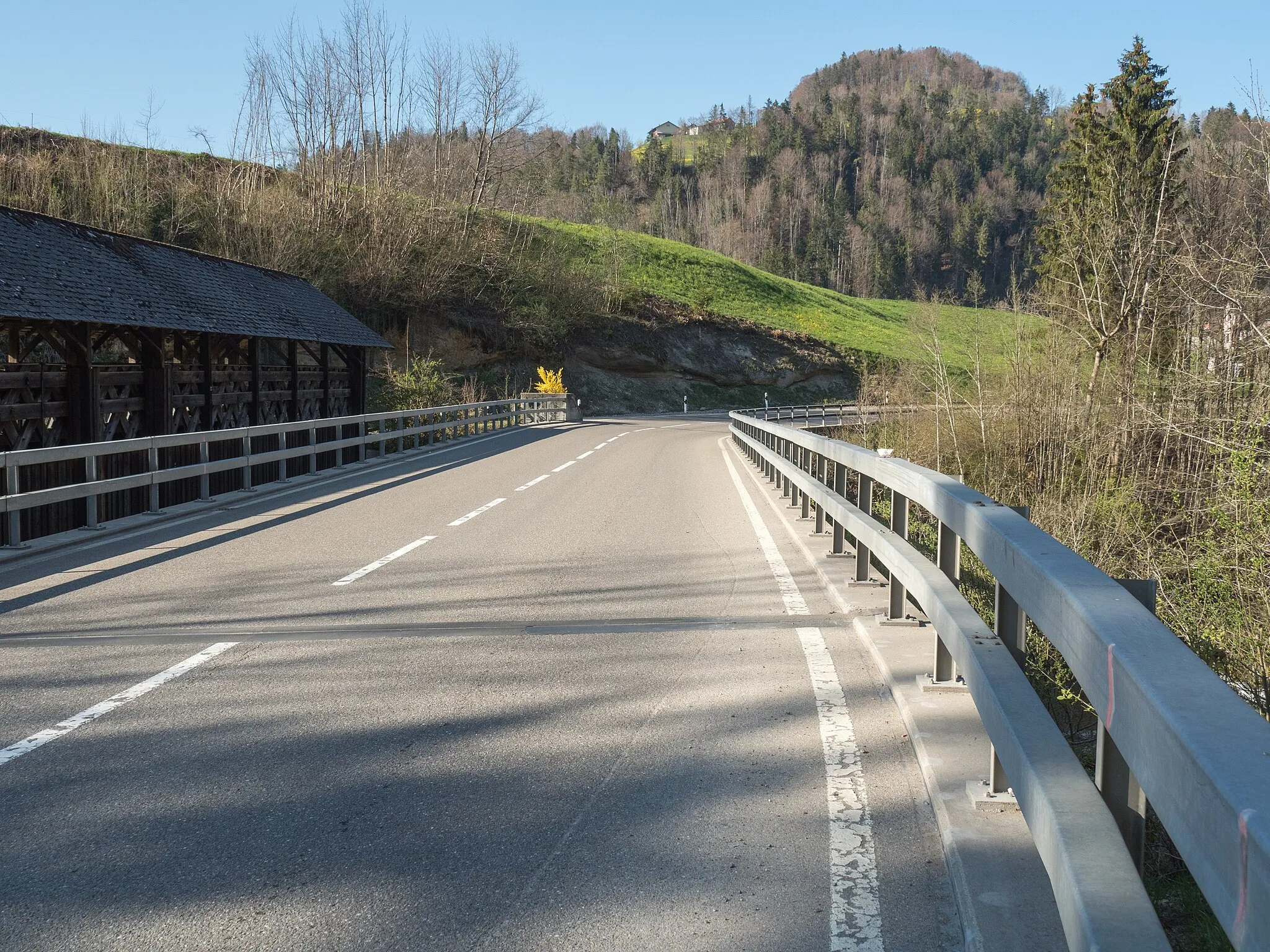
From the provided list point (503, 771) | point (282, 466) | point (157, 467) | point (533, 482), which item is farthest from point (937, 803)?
point (282, 466)

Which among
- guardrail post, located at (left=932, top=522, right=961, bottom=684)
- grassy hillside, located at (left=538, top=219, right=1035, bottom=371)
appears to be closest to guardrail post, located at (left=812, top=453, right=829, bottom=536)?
guardrail post, located at (left=932, top=522, right=961, bottom=684)

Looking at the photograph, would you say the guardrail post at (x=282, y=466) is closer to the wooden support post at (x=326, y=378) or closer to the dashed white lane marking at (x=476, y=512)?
the dashed white lane marking at (x=476, y=512)

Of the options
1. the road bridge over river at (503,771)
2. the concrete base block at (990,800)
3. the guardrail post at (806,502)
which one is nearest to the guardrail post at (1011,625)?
the road bridge over river at (503,771)

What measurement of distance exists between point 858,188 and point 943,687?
563 feet

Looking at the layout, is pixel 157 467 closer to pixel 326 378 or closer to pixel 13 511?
pixel 13 511

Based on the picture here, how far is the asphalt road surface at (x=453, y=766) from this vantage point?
329cm

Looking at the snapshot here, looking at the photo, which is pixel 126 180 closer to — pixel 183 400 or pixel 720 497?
pixel 183 400

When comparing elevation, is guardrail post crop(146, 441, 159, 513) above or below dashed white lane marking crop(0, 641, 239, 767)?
above

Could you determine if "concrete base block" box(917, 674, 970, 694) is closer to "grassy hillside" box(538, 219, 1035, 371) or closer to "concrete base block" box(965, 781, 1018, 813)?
"concrete base block" box(965, 781, 1018, 813)

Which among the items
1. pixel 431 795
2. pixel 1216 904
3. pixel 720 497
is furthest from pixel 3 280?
pixel 1216 904

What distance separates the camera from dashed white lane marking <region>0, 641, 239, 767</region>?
189 inches

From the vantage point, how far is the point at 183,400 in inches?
811

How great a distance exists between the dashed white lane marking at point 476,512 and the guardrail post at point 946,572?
810 cm

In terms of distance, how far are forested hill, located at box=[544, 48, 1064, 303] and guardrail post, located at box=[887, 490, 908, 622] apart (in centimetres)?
13243
